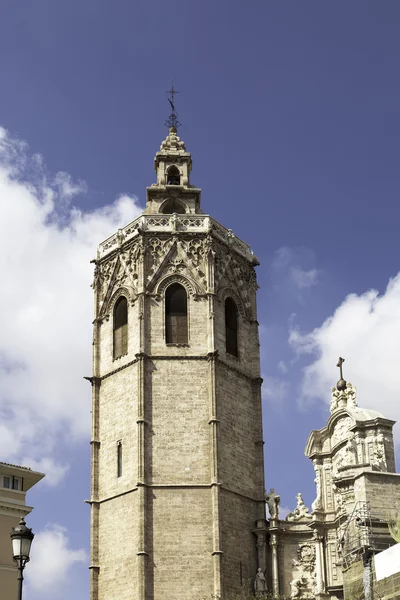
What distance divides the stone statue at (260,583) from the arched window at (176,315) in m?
9.27

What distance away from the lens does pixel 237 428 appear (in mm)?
40531

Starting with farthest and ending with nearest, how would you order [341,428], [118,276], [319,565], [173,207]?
1. [173,207]
2. [118,276]
3. [341,428]
4. [319,565]

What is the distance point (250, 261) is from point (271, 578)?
43.9ft

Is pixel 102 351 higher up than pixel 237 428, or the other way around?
pixel 102 351

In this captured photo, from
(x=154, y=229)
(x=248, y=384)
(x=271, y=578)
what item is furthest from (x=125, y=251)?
(x=271, y=578)

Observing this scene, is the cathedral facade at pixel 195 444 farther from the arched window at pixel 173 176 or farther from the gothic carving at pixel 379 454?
the arched window at pixel 173 176

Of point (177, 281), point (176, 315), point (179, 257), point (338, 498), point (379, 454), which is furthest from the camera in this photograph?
point (179, 257)

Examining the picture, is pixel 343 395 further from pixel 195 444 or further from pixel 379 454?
pixel 195 444

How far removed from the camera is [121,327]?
41906 mm

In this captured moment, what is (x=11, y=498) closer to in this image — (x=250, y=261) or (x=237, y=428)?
(x=237, y=428)

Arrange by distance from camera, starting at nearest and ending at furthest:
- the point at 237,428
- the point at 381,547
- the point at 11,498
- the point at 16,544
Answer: the point at 16,544, the point at 11,498, the point at 381,547, the point at 237,428

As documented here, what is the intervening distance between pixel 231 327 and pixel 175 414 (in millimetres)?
5132

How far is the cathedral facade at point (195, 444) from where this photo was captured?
3691 cm

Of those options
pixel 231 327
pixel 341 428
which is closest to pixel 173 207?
pixel 231 327
